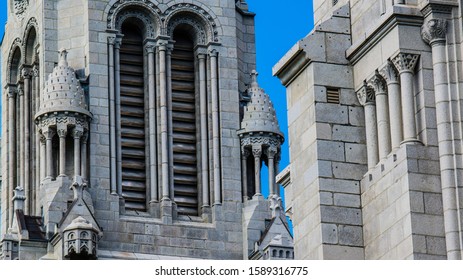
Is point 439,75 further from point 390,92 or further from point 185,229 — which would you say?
point 185,229

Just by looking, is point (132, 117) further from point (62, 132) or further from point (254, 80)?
point (254, 80)

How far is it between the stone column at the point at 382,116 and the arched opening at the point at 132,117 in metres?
46.7

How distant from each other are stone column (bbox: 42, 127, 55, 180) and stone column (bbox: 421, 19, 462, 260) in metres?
47.1

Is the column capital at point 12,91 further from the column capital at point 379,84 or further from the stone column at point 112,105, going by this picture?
the column capital at point 379,84

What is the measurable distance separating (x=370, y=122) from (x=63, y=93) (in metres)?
46.3

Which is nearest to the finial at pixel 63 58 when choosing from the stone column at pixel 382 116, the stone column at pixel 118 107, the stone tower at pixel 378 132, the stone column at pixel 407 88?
the stone column at pixel 118 107

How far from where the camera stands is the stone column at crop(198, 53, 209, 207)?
91688 millimetres

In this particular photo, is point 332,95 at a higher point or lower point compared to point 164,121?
lower

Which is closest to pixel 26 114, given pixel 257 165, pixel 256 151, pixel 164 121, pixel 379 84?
pixel 164 121

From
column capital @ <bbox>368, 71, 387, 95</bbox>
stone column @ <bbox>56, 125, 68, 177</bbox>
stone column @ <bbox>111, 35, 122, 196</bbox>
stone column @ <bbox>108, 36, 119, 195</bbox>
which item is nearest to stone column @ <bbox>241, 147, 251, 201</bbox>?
stone column @ <bbox>111, 35, 122, 196</bbox>

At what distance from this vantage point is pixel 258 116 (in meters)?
92.8

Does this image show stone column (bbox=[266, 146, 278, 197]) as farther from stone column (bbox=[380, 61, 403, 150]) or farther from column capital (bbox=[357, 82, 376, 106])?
stone column (bbox=[380, 61, 403, 150])

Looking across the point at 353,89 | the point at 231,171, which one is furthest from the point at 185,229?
the point at 353,89

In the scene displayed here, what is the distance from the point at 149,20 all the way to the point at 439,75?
50.1 m
